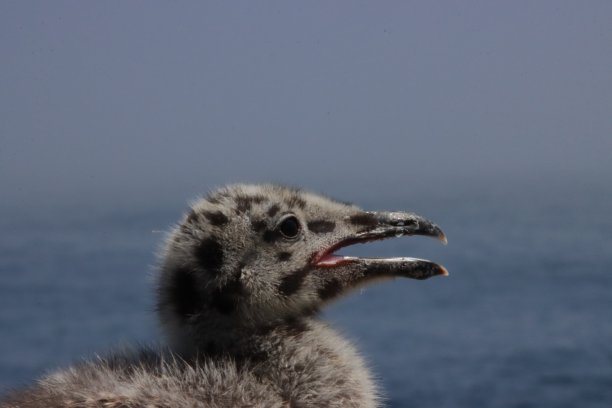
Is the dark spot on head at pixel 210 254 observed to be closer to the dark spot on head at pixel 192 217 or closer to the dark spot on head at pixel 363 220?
the dark spot on head at pixel 192 217

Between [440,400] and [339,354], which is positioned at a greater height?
[440,400]

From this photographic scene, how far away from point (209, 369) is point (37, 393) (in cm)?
69

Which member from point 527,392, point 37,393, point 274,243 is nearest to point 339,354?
point 274,243

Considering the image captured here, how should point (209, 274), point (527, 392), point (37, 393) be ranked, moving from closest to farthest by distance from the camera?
point (37, 393)
point (209, 274)
point (527, 392)

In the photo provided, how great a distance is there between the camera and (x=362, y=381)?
15.1ft

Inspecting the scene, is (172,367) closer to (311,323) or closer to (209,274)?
(209,274)

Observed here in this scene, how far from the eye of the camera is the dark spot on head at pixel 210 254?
448 centimetres

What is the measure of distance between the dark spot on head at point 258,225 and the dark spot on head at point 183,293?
0.35 metres

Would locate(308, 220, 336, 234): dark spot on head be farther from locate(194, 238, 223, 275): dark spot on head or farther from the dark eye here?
locate(194, 238, 223, 275): dark spot on head

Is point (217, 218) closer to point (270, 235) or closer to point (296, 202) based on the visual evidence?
point (270, 235)

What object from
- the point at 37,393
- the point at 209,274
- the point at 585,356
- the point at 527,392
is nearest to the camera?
the point at 37,393

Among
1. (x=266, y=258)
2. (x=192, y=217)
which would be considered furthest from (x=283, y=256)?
(x=192, y=217)

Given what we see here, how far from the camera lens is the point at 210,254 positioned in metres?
4.50

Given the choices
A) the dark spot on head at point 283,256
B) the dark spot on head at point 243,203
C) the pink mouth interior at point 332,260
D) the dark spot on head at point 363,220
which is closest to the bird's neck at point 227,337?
the dark spot on head at point 283,256
